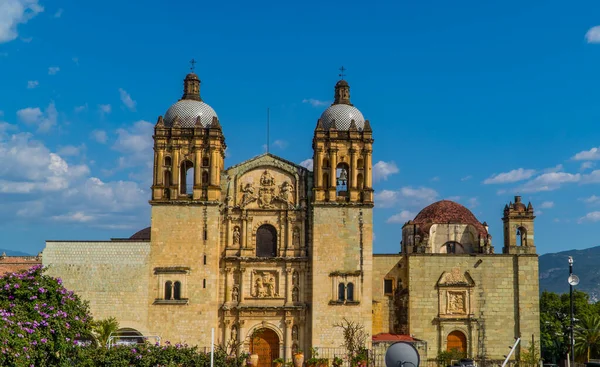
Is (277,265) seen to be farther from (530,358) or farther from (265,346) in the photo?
(530,358)

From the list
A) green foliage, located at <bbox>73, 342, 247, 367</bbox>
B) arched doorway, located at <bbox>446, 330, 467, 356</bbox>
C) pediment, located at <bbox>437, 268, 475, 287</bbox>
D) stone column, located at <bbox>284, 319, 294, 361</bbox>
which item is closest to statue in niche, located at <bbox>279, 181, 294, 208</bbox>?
stone column, located at <bbox>284, 319, 294, 361</bbox>

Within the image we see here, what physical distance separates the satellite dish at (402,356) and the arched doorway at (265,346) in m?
26.4

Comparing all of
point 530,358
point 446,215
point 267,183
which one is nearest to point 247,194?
point 267,183

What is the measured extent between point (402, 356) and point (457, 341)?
29.2m

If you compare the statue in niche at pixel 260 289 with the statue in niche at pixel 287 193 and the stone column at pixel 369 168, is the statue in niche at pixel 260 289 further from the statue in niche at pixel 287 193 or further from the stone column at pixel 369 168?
the stone column at pixel 369 168

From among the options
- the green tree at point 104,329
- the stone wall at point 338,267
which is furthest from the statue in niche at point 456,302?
the green tree at point 104,329

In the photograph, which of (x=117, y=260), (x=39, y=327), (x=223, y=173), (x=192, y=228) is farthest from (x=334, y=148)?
(x=39, y=327)

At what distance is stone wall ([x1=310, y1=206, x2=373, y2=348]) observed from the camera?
39.1 m

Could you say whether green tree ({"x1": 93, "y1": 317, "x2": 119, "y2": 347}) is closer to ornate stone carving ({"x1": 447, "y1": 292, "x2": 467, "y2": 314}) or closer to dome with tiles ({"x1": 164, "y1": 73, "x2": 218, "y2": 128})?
dome with tiles ({"x1": 164, "y1": 73, "x2": 218, "y2": 128})

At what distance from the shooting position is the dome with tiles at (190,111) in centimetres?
4119

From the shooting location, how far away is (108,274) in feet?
128

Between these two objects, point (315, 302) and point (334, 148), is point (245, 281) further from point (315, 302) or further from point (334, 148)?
point (334, 148)

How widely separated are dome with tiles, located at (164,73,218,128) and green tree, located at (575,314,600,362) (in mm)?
25763

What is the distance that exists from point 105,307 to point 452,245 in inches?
845
